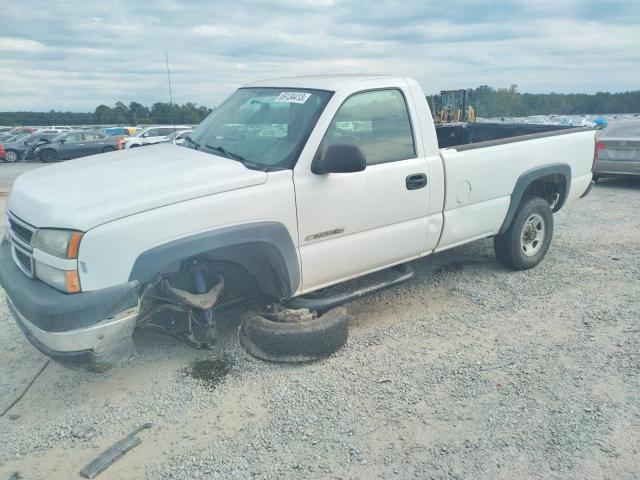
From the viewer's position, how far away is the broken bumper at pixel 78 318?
287cm

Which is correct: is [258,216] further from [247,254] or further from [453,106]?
[453,106]

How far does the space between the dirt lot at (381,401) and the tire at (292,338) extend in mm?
93

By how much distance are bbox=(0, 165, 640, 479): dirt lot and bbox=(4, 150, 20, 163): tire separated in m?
24.1

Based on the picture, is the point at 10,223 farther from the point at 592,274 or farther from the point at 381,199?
the point at 592,274

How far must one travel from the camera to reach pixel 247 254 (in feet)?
11.8

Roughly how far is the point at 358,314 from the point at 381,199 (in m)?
1.13

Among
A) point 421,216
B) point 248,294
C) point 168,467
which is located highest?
point 421,216

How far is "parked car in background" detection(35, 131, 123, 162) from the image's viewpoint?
23959 millimetres

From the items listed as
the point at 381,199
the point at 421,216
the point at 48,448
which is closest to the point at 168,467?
the point at 48,448

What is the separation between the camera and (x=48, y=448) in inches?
116

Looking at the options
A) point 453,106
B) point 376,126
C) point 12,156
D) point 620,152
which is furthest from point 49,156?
point 376,126

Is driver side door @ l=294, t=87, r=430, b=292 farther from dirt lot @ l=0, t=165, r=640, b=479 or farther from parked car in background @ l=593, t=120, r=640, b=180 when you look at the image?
parked car in background @ l=593, t=120, r=640, b=180

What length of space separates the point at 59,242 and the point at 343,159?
1.74 metres

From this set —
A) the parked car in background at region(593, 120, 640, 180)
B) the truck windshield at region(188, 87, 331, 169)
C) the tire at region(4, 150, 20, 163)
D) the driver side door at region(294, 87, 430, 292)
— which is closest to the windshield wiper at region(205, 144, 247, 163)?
the truck windshield at region(188, 87, 331, 169)
